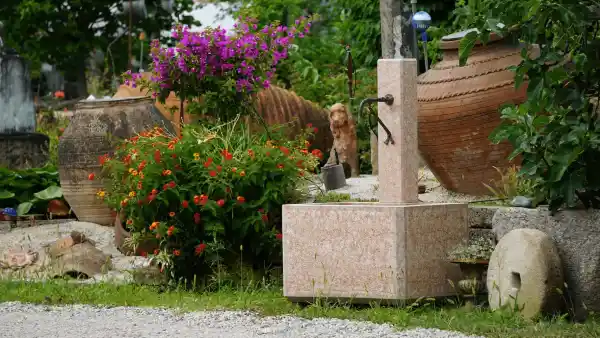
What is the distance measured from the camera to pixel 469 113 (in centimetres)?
759

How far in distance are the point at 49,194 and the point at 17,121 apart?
2.65 m

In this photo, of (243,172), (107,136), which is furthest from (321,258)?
(107,136)

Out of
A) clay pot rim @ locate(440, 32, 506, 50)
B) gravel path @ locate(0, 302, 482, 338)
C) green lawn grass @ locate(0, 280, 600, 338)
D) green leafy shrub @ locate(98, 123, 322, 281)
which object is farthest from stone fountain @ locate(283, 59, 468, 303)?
clay pot rim @ locate(440, 32, 506, 50)

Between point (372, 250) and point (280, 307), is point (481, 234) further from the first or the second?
point (280, 307)

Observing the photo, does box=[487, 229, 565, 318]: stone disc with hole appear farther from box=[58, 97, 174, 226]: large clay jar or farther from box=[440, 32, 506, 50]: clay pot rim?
box=[58, 97, 174, 226]: large clay jar

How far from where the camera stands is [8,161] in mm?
12742

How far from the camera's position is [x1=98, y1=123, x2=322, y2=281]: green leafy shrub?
289 inches

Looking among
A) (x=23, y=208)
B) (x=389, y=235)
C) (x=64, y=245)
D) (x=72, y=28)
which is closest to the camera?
(x=389, y=235)

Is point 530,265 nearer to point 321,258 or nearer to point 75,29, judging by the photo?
point 321,258

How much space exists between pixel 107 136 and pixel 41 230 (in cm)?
108

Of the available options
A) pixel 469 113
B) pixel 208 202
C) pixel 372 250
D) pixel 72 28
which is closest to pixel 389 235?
pixel 372 250

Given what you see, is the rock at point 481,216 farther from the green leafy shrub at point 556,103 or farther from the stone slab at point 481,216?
the green leafy shrub at point 556,103

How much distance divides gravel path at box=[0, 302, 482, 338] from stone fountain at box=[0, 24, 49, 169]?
6.22 meters

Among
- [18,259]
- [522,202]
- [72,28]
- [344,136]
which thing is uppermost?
[72,28]
